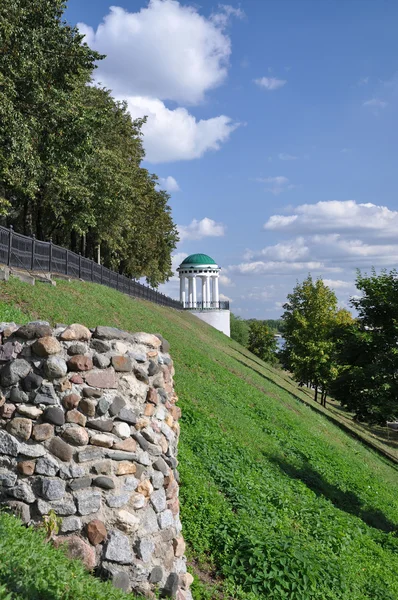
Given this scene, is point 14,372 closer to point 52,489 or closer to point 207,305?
point 52,489

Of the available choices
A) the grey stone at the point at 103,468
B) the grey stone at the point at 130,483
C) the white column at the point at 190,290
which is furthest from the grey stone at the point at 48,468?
the white column at the point at 190,290

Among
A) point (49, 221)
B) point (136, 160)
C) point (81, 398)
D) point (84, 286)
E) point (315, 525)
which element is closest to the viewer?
point (81, 398)

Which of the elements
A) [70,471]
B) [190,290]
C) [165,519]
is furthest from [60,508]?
[190,290]

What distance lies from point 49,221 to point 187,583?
95.4ft

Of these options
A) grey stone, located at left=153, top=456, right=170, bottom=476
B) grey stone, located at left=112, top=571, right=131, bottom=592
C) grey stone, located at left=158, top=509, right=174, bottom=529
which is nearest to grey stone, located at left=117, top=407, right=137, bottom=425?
grey stone, located at left=153, top=456, right=170, bottom=476

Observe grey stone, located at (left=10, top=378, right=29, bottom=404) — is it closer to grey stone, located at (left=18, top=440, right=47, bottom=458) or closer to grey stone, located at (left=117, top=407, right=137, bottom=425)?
grey stone, located at (left=18, top=440, right=47, bottom=458)

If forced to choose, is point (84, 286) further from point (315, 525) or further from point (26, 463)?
point (26, 463)

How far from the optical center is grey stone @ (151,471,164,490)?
→ 5199 millimetres

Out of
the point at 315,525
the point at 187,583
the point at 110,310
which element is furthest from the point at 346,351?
the point at 187,583

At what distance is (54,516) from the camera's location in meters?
4.55

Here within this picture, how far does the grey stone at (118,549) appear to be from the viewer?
4.56 m

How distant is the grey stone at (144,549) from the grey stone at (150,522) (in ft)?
0.42

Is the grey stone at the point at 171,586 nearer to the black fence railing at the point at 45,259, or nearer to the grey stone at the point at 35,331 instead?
the grey stone at the point at 35,331

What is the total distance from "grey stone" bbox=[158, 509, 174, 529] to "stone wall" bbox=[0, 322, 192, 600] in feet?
0.05
